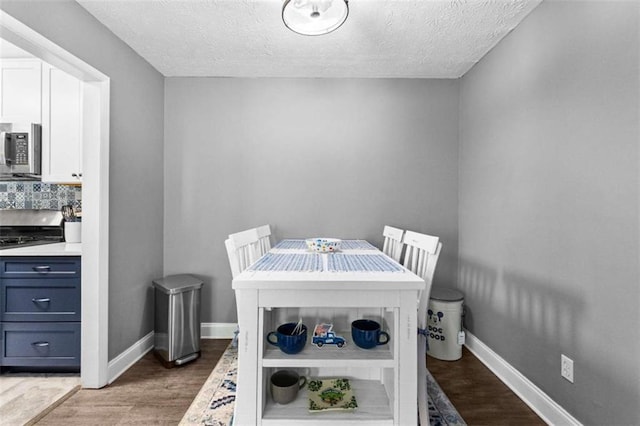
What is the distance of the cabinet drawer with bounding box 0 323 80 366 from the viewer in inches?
90.3

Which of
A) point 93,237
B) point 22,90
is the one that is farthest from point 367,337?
point 22,90

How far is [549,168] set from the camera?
1896 millimetres

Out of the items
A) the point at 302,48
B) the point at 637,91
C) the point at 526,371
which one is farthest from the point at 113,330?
the point at 637,91

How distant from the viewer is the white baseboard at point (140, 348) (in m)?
2.31

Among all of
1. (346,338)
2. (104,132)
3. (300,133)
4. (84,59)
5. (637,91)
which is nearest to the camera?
(637,91)

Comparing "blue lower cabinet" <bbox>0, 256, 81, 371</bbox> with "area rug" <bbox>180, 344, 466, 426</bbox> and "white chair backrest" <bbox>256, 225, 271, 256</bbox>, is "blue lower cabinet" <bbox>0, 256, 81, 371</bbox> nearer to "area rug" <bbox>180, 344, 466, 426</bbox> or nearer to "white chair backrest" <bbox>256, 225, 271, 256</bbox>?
"area rug" <bbox>180, 344, 466, 426</bbox>

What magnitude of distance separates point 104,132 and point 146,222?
2.76 ft

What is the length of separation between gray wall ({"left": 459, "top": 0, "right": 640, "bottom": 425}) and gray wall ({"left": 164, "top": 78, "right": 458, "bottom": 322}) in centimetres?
49

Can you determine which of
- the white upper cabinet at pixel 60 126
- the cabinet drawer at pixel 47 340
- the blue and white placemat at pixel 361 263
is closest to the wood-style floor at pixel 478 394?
the blue and white placemat at pixel 361 263

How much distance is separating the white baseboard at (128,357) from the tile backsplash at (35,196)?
1.38 metres

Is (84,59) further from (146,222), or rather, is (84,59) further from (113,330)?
(113,330)

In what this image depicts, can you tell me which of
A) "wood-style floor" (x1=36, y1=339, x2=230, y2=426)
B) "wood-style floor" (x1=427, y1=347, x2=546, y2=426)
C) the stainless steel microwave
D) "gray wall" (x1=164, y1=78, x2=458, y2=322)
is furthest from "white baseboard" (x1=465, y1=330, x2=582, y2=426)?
the stainless steel microwave

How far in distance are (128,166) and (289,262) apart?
159cm

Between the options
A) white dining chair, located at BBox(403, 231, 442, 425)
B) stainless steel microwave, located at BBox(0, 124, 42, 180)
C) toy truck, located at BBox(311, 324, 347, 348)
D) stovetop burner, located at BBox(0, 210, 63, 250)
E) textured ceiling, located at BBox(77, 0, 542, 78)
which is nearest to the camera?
toy truck, located at BBox(311, 324, 347, 348)
